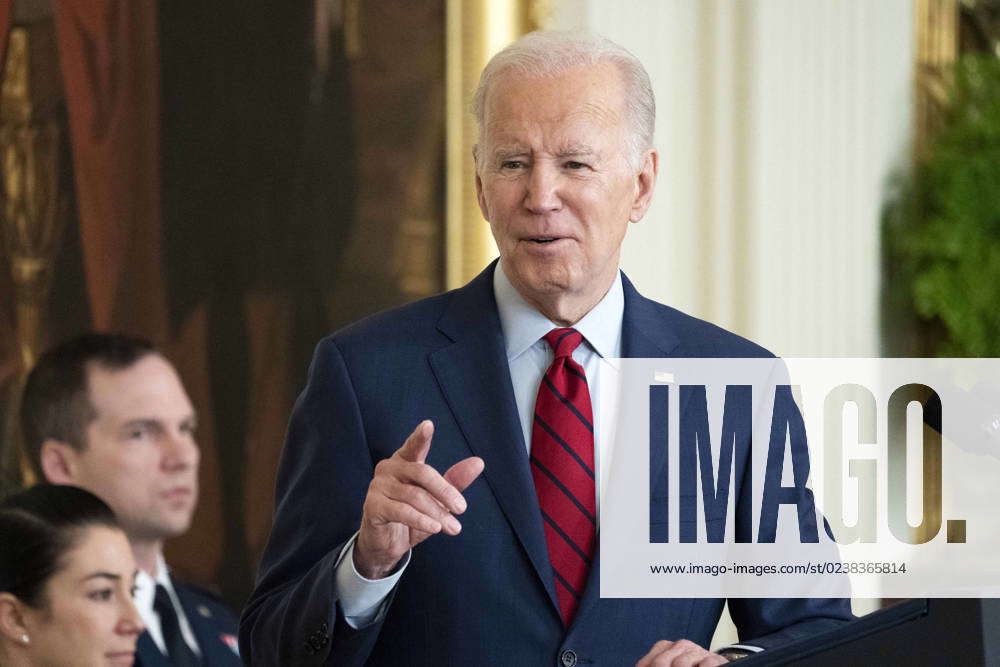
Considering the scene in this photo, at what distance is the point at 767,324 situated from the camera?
5.72m

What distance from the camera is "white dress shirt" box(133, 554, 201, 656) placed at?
398cm

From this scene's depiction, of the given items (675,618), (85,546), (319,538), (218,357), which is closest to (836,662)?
(675,618)

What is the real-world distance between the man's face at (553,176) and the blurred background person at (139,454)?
224 centimetres

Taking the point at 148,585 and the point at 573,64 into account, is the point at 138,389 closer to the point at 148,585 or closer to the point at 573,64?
the point at 148,585

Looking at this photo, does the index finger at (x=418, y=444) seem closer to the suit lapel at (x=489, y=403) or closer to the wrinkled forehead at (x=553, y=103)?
the suit lapel at (x=489, y=403)

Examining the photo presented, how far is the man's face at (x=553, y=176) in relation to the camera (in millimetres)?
2146

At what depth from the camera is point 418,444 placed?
1732mm

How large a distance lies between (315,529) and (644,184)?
0.89m

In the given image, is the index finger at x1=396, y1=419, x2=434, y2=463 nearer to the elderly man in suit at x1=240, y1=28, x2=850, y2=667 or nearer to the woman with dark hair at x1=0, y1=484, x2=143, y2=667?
the elderly man in suit at x1=240, y1=28, x2=850, y2=667

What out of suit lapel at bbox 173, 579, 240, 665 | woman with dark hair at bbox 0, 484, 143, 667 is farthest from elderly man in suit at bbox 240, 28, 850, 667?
suit lapel at bbox 173, 579, 240, 665

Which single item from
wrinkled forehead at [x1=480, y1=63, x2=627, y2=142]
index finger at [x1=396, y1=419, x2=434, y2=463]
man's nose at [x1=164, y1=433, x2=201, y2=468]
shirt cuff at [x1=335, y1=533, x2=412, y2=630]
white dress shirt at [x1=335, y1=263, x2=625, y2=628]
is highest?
wrinkled forehead at [x1=480, y1=63, x2=627, y2=142]

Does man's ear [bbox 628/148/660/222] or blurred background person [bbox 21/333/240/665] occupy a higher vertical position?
man's ear [bbox 628/148/660/222]

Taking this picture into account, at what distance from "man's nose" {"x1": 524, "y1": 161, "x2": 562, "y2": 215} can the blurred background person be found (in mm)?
2326

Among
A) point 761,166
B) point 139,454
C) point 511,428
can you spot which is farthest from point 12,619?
point 761,166
